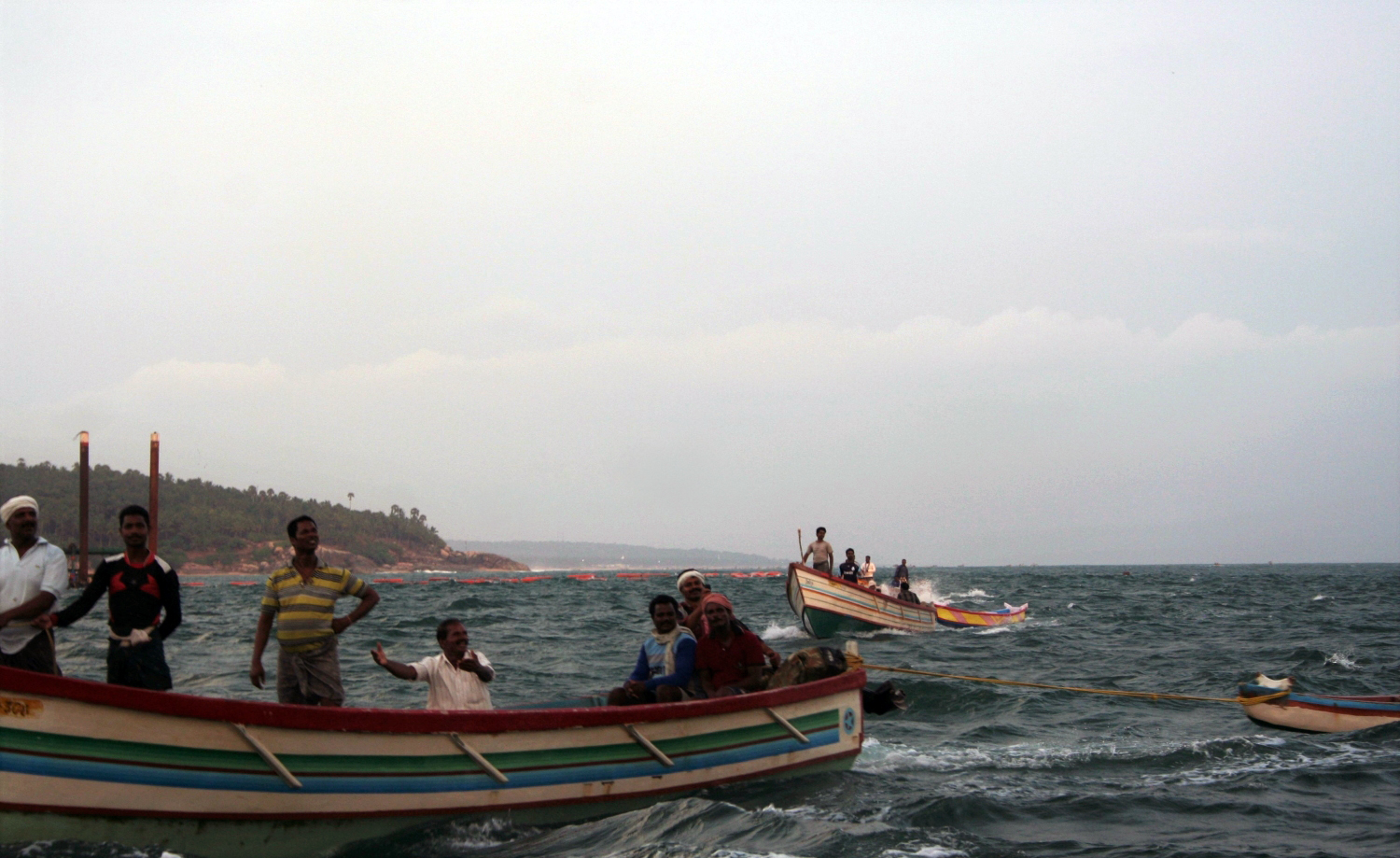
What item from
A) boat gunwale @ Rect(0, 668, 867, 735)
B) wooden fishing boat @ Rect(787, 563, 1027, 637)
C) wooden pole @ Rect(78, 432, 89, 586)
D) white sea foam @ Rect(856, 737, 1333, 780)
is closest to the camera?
boat gunwale @ Rect(0, 668, 867, 735)

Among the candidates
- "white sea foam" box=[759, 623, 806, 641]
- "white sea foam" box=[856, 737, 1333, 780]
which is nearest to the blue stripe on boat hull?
"white sea foam" box=[856, 737, 1333, 780]

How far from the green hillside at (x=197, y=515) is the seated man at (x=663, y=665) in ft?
353

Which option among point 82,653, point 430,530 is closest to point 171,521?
point 430,530

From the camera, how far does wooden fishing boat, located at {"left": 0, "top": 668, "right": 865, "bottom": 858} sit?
5672 mm

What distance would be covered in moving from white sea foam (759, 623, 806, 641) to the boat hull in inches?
545

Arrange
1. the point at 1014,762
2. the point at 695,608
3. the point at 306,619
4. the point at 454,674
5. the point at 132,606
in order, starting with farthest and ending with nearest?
the point at 1014,762 < the point at 695,608 < the point at 454,674 < the point at 306,619 < the point at 132,606

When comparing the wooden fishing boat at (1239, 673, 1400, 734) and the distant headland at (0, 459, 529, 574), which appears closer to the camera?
the wooden fishing boat at (1239, 673, 1400, 734)

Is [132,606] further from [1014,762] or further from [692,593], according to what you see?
[1014,762]

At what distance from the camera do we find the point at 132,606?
6621 millimetres

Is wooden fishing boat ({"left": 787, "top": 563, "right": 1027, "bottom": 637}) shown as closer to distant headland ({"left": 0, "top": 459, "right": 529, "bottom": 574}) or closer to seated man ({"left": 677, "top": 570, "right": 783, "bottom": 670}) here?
seated man ({"left": 677, "top": 570, "right": 783, "bottom": 670})

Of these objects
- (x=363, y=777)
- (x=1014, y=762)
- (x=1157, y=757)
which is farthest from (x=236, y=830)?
(x=1157, y=757)

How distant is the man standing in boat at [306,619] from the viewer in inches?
281

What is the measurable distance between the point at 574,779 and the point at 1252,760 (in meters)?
7.11

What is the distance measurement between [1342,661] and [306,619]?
1816 cm
